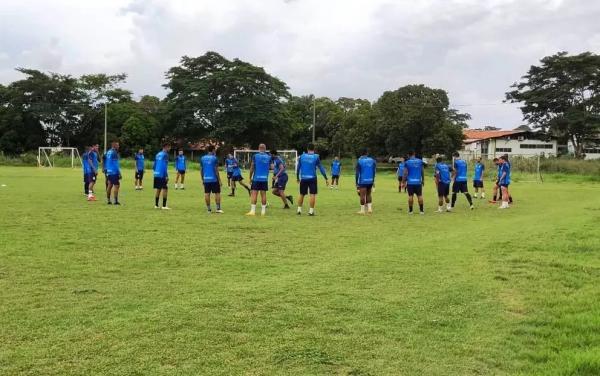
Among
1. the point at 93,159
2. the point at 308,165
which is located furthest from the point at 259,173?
the point at 93,159

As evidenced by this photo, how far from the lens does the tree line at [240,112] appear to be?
5575 centimetres

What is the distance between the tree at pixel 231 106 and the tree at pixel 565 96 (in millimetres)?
26968

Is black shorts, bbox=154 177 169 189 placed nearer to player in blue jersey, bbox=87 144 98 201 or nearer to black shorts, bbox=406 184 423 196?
player in blue jersey, bbox=87 144 98 201

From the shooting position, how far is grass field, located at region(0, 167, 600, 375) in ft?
14.0

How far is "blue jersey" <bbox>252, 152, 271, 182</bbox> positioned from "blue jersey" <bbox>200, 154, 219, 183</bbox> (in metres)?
1.01

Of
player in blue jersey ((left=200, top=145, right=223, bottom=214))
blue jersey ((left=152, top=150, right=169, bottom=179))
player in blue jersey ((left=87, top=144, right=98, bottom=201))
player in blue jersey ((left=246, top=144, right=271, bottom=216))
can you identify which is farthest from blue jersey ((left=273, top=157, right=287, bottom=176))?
player in blue jersey ((left=87, top=144, right=98, bottom=201))

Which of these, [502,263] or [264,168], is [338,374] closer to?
[502,263]

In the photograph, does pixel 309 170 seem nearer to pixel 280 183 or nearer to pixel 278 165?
pixel 278 165

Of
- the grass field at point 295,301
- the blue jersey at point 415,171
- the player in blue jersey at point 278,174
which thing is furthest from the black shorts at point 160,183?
the blue jersey at point 415,171

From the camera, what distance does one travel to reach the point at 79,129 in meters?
71.1

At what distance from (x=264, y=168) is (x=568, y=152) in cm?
6666

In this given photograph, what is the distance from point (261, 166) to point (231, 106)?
49.7 meters

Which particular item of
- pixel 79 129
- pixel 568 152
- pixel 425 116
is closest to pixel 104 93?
pixel 79 129

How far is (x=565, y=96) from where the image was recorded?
5862 centimetres
